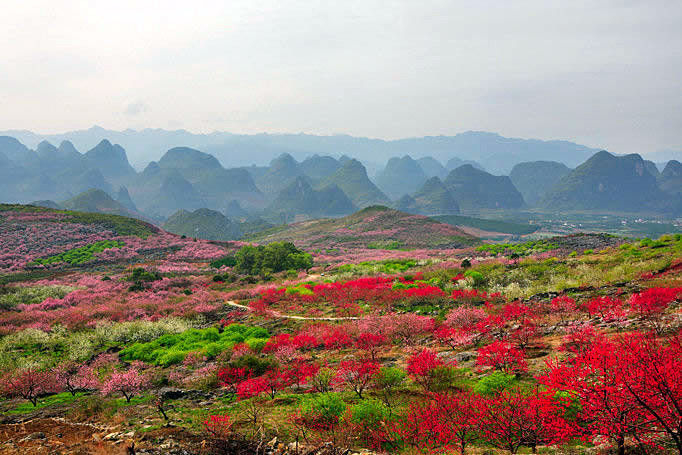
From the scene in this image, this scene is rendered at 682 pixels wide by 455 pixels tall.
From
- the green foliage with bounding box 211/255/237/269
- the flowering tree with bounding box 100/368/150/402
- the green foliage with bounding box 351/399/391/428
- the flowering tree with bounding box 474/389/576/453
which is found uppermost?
the flowering tree with bounding box 474/389/576/453

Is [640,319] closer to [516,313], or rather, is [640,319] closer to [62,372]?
[516,313]

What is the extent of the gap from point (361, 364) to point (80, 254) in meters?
63.8

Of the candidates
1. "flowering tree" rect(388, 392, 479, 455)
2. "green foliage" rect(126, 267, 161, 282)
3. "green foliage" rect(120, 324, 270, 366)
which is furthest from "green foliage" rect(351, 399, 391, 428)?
"green foliage" rect(126, 267, 161, 282)

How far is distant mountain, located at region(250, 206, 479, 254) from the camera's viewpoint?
268ft

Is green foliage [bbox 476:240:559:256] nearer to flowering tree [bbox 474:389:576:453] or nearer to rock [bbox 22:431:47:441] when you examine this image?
flowering tree [bbox 474:389:576:453]

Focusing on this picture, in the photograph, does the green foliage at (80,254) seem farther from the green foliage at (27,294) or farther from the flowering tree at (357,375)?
the flowering tree at (357,375)

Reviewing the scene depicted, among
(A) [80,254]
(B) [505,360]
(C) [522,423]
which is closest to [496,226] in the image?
(A) [80,254]

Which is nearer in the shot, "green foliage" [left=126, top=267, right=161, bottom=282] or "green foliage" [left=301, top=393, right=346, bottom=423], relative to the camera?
"green foliage" [left=301, top=393, right=346, bottom=423]

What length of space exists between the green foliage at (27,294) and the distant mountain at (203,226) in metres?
101

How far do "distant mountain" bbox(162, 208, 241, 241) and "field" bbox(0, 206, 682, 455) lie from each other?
102m

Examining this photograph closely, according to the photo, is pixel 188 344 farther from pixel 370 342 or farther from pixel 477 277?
pixel 477 277

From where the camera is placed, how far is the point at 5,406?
35.8 feet

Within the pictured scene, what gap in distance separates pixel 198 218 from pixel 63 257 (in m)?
93.1

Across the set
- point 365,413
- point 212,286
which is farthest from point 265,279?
point 365,413
